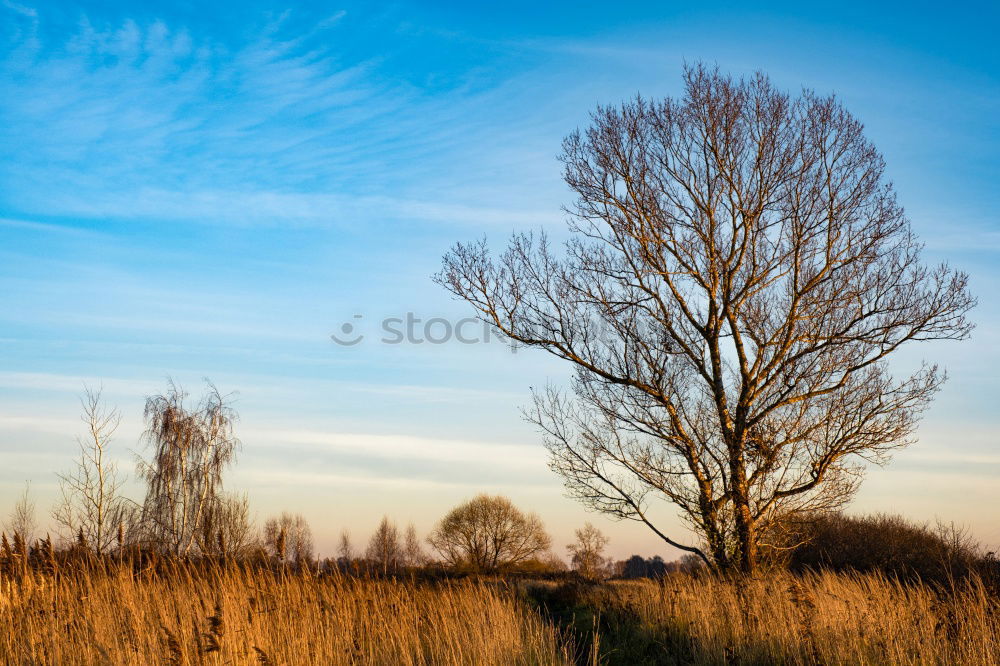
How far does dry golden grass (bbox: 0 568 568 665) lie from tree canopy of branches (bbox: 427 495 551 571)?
109ft

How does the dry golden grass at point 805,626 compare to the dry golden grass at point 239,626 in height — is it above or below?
below

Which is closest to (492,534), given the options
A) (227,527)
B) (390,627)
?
(227,527)

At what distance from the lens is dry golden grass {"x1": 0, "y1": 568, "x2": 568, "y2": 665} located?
Answer: 18.7ft

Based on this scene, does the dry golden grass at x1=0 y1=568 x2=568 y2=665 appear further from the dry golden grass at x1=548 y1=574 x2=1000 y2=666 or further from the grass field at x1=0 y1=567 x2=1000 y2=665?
the dry golden grass at x1=548 y1=574 x2=1000 y2=666

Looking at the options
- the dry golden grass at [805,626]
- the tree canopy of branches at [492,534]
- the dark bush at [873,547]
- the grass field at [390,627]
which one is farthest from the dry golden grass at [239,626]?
the tree canopy of branches at [492,534]

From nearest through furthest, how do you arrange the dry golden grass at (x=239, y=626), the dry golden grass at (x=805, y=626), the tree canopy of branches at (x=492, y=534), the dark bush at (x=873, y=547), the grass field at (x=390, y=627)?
the dry golden grass at (x=239, y=626)
the grass field at (x=390, y=627)
the dry golden grass at (x=805, y=626)
the dark bush at (x=873, y=547)
the tree canopy of branches at (x=492, y=534)

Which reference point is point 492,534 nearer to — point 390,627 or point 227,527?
point 227,527

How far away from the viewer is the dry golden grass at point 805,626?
652 centimetres

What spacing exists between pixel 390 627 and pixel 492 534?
112 feet

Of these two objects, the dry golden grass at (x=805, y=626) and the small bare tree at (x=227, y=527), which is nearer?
the dry golden grass at (x=805, y=626)

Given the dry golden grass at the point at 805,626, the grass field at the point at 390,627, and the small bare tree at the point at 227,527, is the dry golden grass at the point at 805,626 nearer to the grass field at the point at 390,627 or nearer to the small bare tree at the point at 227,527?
the grass field at the point at 390,627

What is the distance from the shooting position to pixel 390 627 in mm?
7688

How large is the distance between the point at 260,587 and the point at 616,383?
243 inches

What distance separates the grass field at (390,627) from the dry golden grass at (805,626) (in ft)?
0.07
